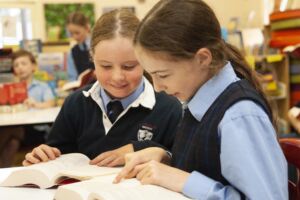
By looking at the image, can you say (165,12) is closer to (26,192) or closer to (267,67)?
(26,192)

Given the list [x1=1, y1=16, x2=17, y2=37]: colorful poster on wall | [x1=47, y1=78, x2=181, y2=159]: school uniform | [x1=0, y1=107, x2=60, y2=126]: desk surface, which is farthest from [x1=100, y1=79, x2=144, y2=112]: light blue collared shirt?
[x1=1, y1=16, x2=17, y2=37]: colorful poster on wall

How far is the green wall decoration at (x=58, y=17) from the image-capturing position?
4.23 m

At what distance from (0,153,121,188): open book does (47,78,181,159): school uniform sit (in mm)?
184

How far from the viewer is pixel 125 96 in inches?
48.7

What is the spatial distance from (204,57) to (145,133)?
462 millimetres

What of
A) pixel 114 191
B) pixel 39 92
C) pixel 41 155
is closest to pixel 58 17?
pixel 39 92

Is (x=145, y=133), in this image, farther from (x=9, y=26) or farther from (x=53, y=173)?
(x=9, y=26)

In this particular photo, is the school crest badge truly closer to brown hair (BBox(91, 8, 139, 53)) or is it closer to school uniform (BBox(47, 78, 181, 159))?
school uniform (BBox(47, 78, 181, 159))

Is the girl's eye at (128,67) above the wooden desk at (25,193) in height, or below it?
above

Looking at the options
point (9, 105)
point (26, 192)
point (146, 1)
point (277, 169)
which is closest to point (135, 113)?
point (26, 192)

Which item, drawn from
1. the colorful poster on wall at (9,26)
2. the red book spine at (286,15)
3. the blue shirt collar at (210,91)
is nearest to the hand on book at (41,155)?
the blue shirt collar at (210,91)

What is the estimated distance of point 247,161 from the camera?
69 cm

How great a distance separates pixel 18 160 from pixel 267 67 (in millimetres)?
2072

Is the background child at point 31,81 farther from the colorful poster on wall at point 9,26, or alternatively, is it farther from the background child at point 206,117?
the background child at point 206,117
